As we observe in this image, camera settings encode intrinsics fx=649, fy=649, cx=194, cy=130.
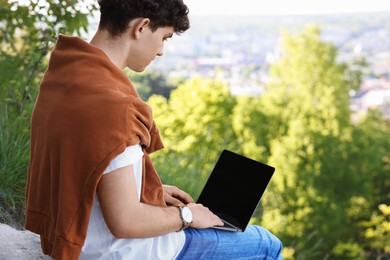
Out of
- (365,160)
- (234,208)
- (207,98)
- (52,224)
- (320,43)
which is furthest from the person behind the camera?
(320,43)

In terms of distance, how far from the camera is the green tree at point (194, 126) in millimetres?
5891

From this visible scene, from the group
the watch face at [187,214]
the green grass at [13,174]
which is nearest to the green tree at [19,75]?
the green grass at [13,174]

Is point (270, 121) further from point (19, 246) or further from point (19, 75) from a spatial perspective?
point (19, 246)

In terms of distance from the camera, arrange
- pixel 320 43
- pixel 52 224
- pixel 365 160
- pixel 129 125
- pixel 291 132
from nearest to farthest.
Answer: pixel 129 125 < pixel 52 224 < pixel 291 132 < pixel 365 160 < pixel 320 43

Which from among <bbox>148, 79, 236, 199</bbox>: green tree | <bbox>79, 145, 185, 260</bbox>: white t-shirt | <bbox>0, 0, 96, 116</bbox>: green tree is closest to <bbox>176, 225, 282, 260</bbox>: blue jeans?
<bbox>79, 145, 185, 260</bbox>: white t-shirt

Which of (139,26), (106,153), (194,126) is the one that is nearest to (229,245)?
(106,153)

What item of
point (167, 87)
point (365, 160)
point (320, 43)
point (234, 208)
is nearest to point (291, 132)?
point (365, 160)

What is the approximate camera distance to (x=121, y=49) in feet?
5.88

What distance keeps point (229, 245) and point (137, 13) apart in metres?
0.75

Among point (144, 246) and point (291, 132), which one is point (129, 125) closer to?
point (144, 246)

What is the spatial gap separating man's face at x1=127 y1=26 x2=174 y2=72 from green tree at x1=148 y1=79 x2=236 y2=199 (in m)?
3.05

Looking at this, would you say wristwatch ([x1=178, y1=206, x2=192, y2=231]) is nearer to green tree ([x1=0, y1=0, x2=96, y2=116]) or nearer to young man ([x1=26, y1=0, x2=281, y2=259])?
young man ([x1=26, y1=0, x2=281, y2=259])

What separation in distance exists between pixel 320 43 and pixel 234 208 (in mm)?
26113

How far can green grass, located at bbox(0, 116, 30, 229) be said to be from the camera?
3.23 metres
